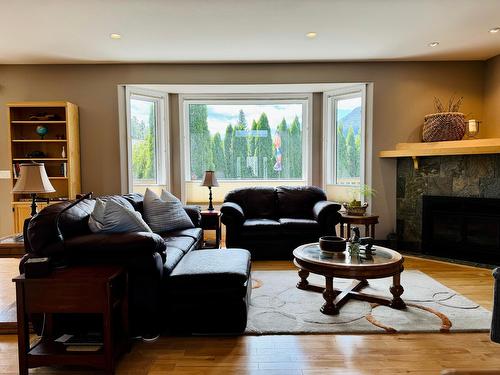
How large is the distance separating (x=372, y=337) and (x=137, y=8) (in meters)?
3.44

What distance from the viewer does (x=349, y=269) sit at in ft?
8.44

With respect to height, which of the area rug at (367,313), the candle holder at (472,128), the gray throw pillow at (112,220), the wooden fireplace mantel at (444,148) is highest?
the candle holder at (472,128)

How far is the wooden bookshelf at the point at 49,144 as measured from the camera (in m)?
4.65

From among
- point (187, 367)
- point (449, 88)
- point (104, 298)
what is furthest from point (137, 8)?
point (449, 88)

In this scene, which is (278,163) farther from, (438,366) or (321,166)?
(438,366)

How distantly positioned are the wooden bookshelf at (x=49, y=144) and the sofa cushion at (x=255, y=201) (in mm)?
2228

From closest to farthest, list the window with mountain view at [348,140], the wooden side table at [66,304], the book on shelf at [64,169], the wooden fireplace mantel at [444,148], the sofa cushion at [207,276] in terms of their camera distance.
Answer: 1. the wooden side table at [66,304]
2. the sofa cushion at [207,276]
3. the wooden fireplace mantel at [444,148]
4. the book on shelf at [64,169]
5. the window with mountain view at [348,140]

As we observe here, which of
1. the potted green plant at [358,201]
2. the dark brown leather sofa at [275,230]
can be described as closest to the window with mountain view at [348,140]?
the potted green plant at [358,201]

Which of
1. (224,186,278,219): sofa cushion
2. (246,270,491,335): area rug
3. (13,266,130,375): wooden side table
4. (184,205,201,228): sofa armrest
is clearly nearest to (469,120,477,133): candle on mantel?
(246,270,491,335): area rug

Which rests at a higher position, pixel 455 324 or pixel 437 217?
pixel 437 217

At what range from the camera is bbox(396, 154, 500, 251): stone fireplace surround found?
13.6 ft

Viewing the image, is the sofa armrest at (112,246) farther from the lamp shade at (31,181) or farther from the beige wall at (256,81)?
the beige wall at (256,81)

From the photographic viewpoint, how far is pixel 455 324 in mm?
2559

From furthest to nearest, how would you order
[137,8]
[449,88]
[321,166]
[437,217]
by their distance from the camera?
[321,166], [449,88], [437,217], [137,8]
